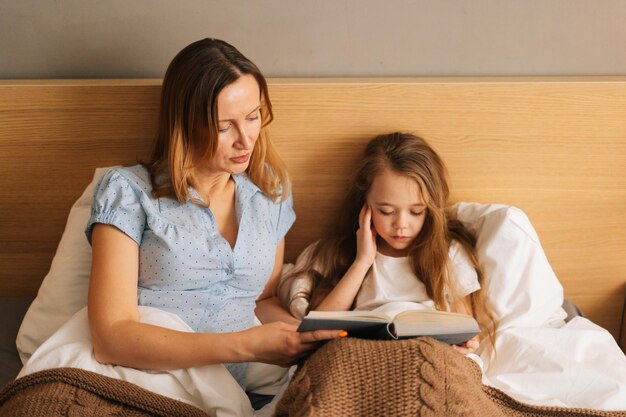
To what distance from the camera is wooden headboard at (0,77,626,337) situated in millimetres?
1722

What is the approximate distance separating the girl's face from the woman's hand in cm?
39

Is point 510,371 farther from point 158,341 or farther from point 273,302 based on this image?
point 158,341

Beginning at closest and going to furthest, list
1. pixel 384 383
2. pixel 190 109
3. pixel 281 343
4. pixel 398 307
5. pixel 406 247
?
pixel 384 383 → pixel 281 343 → pixel 190 109 → pixel 398 307 → pixel 406 247

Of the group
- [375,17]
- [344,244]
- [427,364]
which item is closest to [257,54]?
[375,17]

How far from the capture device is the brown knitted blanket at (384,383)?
1.20m

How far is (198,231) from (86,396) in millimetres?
410

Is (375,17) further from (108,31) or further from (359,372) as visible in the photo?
(359,372)

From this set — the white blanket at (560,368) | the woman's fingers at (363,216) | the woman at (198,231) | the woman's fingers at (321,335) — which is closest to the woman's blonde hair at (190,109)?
the woman at (198,231)

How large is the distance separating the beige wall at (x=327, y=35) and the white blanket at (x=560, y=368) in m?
0.65

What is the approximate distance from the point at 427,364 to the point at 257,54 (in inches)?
35.4

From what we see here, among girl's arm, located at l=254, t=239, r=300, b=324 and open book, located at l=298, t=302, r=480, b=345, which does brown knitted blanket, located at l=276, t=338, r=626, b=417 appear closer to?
open book, located at l=298, t=302, r=480, b=345

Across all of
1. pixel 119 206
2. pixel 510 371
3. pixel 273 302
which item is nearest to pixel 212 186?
pixel 119 206

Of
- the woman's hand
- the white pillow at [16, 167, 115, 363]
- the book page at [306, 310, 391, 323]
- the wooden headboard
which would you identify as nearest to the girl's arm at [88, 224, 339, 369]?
the woman's hand

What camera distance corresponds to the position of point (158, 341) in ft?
4.49
